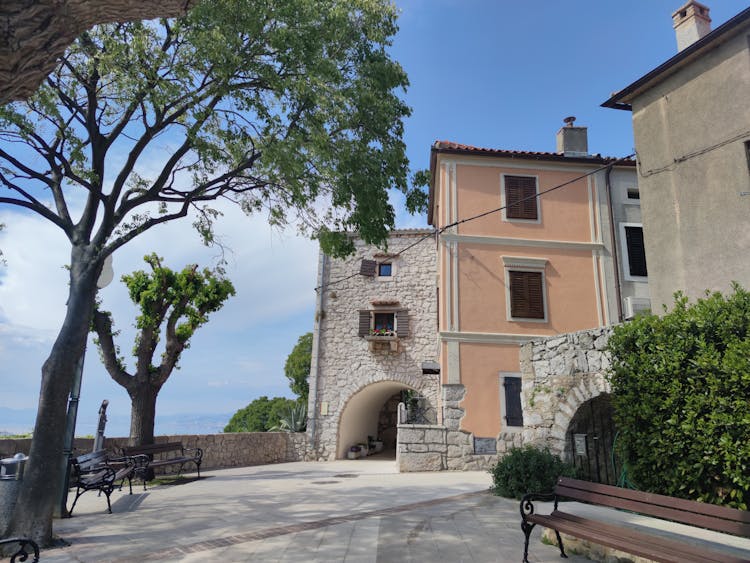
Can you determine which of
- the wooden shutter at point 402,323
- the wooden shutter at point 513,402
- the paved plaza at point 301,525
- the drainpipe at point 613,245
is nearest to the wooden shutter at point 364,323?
the wooden shutter at point 402,323

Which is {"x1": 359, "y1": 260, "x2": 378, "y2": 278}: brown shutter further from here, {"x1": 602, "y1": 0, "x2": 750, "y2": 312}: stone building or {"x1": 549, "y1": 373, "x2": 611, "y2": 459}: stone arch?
{"x1": 549, "y1": 373, "x2": 611, "y2": 459}: stone arch

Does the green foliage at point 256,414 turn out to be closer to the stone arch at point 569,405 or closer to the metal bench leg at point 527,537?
the stone arch at point 569,405

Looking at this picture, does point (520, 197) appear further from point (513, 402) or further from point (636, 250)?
point (513, 402)

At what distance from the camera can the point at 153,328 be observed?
1171cm

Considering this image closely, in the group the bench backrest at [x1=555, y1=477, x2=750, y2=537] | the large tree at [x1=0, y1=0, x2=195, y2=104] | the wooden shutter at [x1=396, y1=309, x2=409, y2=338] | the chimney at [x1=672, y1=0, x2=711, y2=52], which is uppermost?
the chimney at [x1=672, y1=0, x2=711, y2=52]

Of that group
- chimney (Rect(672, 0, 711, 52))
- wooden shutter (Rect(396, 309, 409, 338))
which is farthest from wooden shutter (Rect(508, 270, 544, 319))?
chimney (Rect(672, 0, 711, 52))

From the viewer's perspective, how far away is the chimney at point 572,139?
49.2 ft

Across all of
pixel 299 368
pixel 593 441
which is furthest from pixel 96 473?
pixel 299 368

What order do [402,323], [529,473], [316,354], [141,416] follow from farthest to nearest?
[316,354]
[402,323]
[141,416]
[529,473]

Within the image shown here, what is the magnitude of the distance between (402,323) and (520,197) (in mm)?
5741

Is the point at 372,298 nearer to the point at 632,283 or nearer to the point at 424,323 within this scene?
the point at 424,323

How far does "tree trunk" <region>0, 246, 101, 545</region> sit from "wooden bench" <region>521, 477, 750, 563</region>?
5.06 metres

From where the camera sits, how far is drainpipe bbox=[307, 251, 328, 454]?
16281mm

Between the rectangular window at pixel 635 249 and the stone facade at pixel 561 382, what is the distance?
772 centimetres
